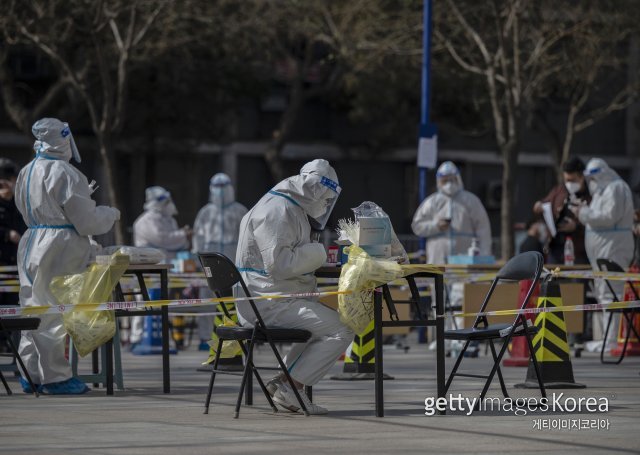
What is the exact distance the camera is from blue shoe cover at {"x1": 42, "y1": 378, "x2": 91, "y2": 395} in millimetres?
11858

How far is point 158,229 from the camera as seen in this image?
66.8ft

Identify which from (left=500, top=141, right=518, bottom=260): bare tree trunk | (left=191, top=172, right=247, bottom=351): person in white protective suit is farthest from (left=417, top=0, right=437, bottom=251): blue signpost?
(left=500, top=141, right=518, bottom=260): bare tree trunk

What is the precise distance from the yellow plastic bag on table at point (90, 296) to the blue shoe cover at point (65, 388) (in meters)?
0.42

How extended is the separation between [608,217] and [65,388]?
7412 millimetres

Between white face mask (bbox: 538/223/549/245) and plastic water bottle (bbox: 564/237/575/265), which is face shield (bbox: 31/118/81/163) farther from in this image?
white face mask (bbox: 538/223/549/245)

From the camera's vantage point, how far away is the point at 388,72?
3288cm

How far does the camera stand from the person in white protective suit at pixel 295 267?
10.1m

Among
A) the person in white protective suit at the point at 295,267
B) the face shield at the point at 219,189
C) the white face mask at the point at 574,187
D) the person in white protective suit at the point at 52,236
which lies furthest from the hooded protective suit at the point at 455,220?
the person in white protective suit at the point at 295,267

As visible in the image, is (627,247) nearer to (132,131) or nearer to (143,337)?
(143,337)

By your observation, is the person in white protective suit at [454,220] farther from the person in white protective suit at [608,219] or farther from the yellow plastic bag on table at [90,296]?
the yellow plastic bag on table at [90,296]

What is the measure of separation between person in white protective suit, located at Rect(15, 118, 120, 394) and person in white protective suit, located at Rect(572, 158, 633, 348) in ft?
→ 22.8

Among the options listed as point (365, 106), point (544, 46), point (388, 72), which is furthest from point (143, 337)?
point (365, 106)

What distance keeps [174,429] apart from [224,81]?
28.5 metres

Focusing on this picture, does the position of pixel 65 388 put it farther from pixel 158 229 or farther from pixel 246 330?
pixel 158 229
